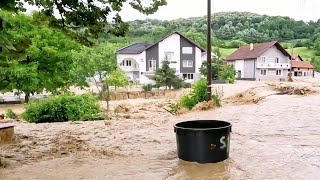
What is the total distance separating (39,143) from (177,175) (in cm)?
413

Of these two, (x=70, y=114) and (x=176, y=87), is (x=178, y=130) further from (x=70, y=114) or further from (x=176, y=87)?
(x=176, y=87)

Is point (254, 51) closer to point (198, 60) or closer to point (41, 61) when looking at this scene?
point (198, 60)

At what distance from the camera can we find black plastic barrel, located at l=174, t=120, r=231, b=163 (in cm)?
504

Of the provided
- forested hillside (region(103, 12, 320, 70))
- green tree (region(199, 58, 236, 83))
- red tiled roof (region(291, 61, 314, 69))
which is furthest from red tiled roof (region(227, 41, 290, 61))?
green tree (region(199, 58, 236, 83))

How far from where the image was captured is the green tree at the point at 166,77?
3478 centimetres

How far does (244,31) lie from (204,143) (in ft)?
191

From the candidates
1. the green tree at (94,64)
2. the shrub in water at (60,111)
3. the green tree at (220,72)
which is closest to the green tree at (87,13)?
the shrub in water at (60,111)

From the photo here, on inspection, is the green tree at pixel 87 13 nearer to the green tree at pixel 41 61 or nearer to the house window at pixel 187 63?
the green tree at pixel 41 61

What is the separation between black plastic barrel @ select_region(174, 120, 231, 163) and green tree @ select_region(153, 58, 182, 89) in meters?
29.5

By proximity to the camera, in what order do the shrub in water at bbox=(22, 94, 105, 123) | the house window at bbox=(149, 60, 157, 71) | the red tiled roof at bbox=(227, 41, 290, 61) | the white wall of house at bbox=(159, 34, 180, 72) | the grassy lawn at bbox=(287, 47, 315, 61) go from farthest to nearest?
the grassy lawn at bbox=(287, 47, 315, 61) → the red tiled roof at bbox=(227, 41, 290, 61) → the house window at bbox=(149, 60, 157, 71) → the white wall of house at bbox=(159, 34, 180, 72) → the shrub in water at bbox=(22, 94, 105, 123)

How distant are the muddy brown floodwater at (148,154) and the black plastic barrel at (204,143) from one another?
0.39ft

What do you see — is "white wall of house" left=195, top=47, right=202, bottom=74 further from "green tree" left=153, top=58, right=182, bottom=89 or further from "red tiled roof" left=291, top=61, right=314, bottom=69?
"red tiled roof" left=291, top=61, right=314, bottom=69

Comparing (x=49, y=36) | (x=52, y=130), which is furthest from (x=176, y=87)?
(x=52, y=130)

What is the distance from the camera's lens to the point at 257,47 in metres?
49.7
